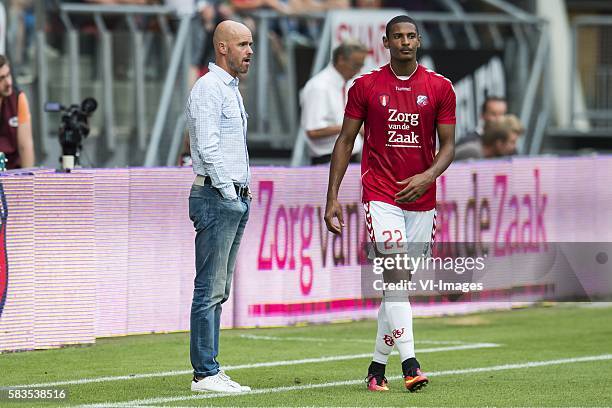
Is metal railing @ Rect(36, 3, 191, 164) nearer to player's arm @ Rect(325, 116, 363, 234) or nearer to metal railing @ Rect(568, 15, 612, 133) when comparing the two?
metal railing @ Rect(568, 15, 612, 133)

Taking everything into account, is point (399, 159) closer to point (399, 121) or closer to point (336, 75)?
point (399, 121)

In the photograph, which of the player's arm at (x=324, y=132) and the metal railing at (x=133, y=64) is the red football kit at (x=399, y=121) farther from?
the metal railing at (x=133, y=64)

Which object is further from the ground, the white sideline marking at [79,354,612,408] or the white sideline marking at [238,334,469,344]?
the white sideline marking at [238,334,469,344]

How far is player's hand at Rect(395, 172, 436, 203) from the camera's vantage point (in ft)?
33.9

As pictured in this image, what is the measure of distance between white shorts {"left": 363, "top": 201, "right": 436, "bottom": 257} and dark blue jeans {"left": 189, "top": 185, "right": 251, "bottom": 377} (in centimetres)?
81

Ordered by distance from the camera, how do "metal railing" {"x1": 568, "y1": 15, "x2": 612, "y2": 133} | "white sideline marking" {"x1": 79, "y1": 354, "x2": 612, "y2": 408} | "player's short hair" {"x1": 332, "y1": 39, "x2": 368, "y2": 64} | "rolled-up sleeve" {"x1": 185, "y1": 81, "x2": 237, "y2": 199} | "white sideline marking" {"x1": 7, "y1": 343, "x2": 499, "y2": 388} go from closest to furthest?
1. "white sideline marking" {"x1": 79, "y1": 354, "x2": 612, "y2": 408}
2. "rolled-up sleeve" {"x1": 185, "y1": 81, "x2": 237, "y2": 199}
3. "white sideline marking" {"x1": 7, "y1": 343, "x2": 499, "y2": 388}
4. "player's short hair" {"x1": 332, "y1": 39, "x2": 368, "y2": 64}
5. "metal railing" {"x1": 568, "y1": 15, "x2": 612, "y2": 133}

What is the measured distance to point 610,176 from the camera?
56.8 ft

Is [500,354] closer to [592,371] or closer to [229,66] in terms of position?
[592,371]

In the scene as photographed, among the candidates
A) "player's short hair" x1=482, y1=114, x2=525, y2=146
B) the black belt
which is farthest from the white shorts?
"player's short hair" x1=482, y1=114, x2=525, y2=146

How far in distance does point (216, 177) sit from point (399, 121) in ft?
4.09

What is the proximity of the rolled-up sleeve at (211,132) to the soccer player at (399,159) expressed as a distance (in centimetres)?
77

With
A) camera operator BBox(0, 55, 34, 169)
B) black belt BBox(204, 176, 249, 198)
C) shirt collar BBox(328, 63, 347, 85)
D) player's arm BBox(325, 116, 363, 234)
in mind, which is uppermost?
shirt collar BBox(328, 63, 347, 85)

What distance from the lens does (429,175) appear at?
1037cm

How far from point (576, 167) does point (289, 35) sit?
12.5 ft
